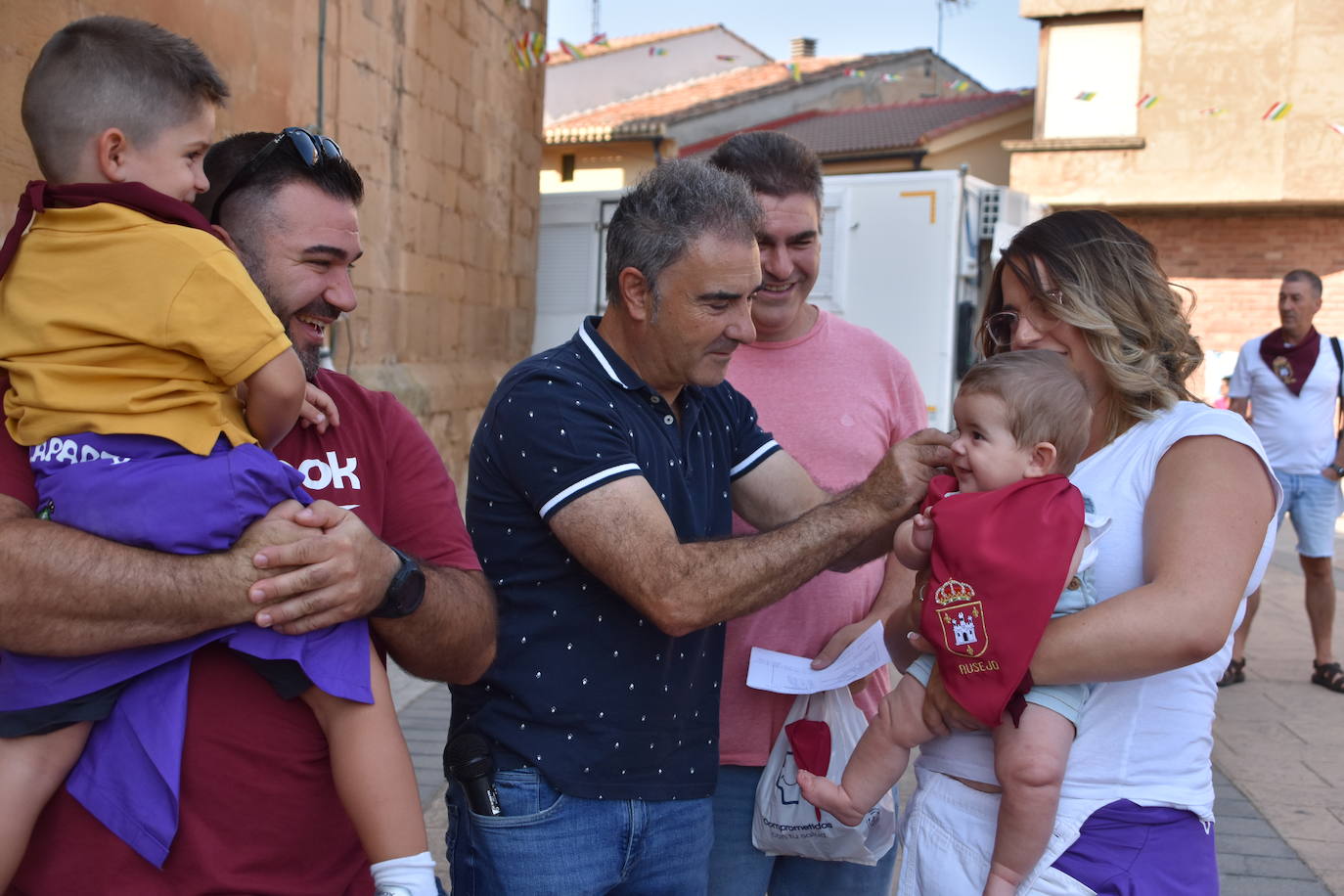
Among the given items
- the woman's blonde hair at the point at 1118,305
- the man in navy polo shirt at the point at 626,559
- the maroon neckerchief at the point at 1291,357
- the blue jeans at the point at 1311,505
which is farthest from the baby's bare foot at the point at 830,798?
the maroon neckerchief at the point at 1291,357

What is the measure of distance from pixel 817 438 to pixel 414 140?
6080mm

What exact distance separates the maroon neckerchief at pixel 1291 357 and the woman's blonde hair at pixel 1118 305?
5950 millimetres

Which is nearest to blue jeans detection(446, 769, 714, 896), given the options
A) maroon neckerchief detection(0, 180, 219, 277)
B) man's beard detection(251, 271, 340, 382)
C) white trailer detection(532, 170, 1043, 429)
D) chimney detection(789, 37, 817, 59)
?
man's beard detection(251, 271, 340, 382)

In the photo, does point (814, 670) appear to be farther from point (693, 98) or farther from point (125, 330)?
point (693, 98)

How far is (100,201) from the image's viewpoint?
1.83 meters

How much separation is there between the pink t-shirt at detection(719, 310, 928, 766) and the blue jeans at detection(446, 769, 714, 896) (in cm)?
43

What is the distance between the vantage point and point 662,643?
224 centimetres

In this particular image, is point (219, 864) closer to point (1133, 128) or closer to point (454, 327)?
point (454, 327)

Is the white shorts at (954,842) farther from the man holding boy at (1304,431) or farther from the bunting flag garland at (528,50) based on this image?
the bunting flag garland at (528,50)

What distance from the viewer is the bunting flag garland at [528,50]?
1033 centimetres

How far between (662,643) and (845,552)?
0.39 metres

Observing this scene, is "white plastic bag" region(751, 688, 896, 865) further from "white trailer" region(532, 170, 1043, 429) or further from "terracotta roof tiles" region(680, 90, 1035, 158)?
"terracotta roof tiles" region(680, 90, 1035, 158)

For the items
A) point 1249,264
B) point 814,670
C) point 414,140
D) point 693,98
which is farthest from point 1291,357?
point 693,98

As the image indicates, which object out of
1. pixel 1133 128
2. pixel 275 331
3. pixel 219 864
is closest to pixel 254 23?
pixel 275 331
